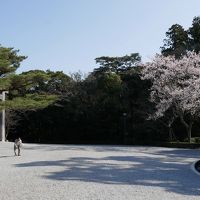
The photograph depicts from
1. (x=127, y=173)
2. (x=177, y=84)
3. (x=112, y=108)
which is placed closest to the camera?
(x=127, y=173)

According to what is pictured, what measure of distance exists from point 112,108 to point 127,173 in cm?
2559

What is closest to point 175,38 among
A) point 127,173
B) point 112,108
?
point 112,108

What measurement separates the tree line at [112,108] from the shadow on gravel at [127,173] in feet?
51.8

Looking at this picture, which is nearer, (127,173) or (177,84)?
(127,173)

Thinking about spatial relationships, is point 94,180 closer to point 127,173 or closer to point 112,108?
point 127,173

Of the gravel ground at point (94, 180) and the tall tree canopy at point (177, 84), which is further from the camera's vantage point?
the tall tree canopy at point (177, 84)

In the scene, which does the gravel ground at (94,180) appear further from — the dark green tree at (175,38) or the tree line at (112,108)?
the dark green tree at (175,38)

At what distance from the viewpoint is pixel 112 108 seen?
1582 inches

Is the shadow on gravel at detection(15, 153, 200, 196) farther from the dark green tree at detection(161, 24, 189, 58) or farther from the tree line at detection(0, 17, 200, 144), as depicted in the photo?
the dark green tree at detection(161, 24, 189, 58)

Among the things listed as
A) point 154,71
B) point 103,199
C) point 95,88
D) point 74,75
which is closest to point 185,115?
point 154,71

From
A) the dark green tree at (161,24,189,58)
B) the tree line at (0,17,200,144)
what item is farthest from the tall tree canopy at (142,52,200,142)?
the dark green tree at (161,24,189,58)

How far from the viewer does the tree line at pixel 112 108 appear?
36531mm

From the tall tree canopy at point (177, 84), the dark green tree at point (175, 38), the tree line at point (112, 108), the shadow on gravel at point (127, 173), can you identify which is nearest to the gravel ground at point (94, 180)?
the shadow on gravel at point (127, 173)

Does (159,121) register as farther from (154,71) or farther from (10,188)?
(10,188)
